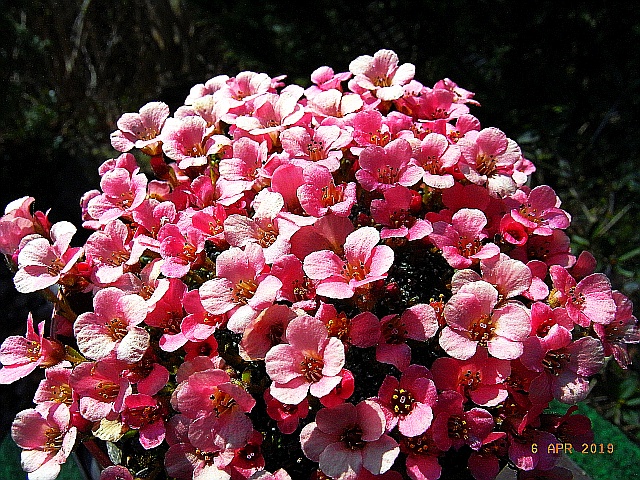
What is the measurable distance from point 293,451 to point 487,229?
465 millimetres

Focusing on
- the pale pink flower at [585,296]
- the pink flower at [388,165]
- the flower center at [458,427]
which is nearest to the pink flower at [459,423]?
the flower center at [458,427]

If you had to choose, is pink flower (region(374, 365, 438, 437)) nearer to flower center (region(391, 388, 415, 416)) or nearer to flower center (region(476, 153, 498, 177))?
flower center (region(391, 388, 415, 416))

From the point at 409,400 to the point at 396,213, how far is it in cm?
28

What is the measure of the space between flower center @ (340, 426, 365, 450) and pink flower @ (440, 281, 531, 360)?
157mm

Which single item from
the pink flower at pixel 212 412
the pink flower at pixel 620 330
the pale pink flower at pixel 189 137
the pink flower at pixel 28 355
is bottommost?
the pink flower at pixel 28 355

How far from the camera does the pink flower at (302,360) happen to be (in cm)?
71

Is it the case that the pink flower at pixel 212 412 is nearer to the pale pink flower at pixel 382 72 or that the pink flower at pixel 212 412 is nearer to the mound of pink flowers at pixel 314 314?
the mound of pink flowers at pixel 314 314

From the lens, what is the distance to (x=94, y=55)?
154 inches

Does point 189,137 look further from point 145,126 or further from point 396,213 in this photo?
point 396,213

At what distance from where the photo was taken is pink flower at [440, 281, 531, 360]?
0.75 m

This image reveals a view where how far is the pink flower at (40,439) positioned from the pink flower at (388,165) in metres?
0.56

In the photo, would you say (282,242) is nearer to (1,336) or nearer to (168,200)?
(168,200)

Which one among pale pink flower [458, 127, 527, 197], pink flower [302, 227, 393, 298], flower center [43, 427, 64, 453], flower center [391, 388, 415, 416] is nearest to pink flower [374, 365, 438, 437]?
flower center [391, 388, 415, 416]

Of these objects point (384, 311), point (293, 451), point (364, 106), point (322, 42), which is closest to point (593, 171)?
point (322, 42)
